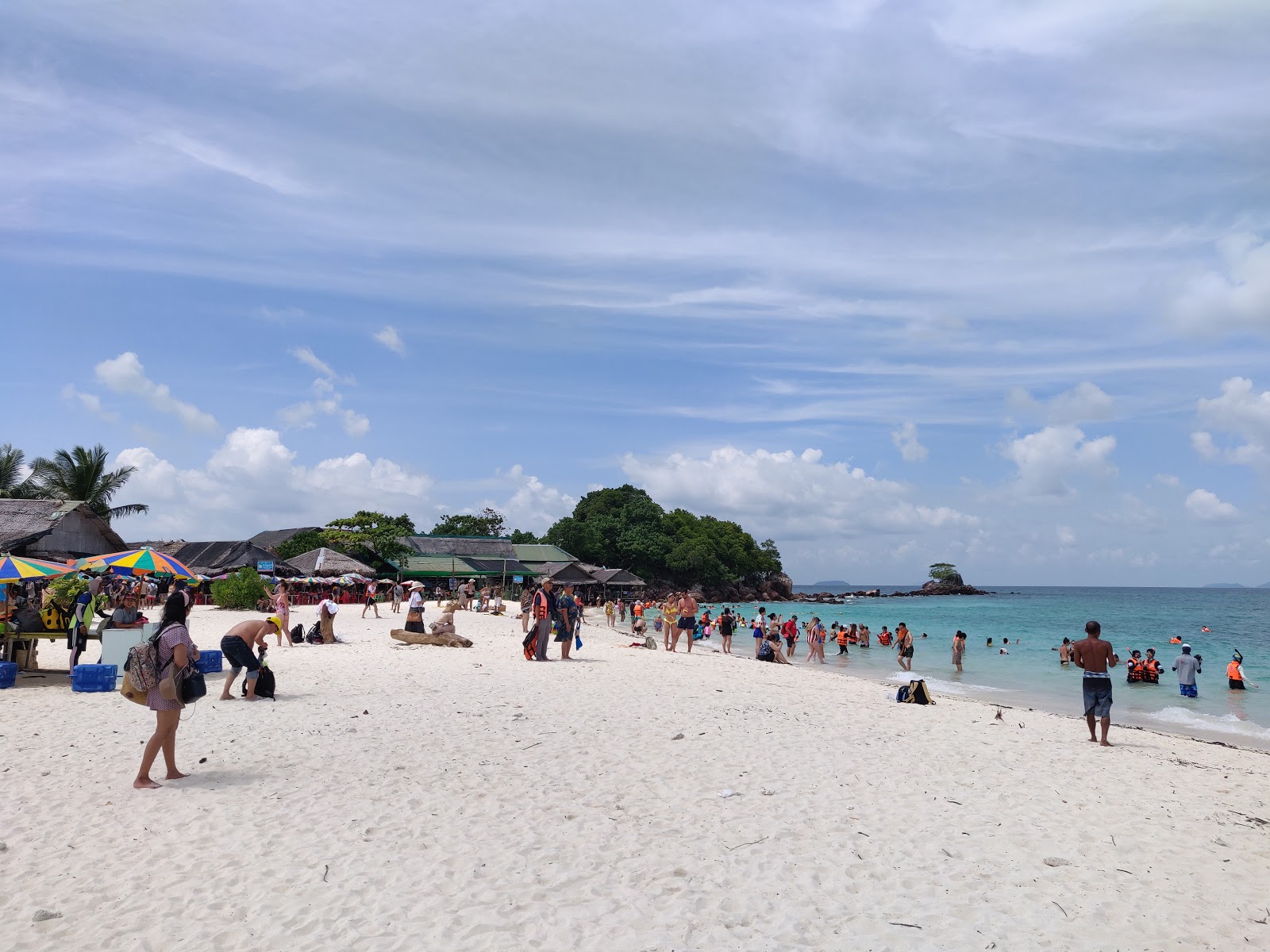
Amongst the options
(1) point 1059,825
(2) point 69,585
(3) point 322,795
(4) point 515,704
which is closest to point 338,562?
(2) point 69,585

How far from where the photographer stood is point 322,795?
6375 millimetres

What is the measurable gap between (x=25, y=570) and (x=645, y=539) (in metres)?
64.8

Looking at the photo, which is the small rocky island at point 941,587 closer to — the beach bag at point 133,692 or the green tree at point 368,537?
the green tree at point 368,537

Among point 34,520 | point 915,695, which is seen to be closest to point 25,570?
point 915,695

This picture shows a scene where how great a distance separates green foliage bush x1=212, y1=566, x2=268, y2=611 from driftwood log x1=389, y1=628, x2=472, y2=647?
1021cm

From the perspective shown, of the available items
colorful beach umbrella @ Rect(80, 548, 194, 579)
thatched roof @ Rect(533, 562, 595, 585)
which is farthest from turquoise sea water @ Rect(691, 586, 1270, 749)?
thatched roof @ Rect(533, 562, 595, 585)

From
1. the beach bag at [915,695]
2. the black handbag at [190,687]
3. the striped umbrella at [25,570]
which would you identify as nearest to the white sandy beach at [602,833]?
the black handbag at [190,687]

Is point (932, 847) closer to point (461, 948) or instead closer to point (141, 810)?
point (461, 948)

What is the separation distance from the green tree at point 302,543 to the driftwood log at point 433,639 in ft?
107

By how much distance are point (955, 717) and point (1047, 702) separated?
7.20 meters

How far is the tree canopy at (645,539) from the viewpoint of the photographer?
7488cm

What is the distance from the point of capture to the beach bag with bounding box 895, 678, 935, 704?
42.5 feet

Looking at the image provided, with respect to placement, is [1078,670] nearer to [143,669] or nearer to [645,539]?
[143,669]

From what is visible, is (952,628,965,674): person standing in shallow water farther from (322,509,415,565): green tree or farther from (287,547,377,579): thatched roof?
(322,509,415,565): green tree
